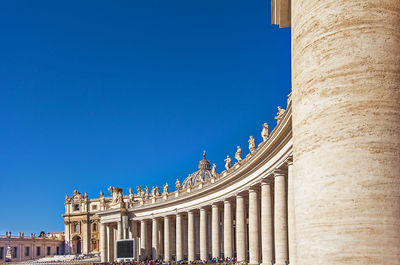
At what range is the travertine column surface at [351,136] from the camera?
1043 cm

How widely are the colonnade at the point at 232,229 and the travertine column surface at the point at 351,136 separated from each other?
14751 mm

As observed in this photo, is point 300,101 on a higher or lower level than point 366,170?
higher

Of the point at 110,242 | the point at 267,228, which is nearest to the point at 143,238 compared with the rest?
the point at 110,242

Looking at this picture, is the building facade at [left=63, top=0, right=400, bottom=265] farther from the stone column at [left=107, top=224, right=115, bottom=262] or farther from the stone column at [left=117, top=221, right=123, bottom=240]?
the stone column at [left=107, top=224, right=115, bottom=262]

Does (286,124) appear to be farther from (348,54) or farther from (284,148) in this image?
(348,54)

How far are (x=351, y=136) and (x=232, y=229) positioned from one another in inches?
2102

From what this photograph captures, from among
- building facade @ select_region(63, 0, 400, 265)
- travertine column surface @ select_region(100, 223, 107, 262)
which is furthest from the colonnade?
building facade @ select_region(63, 0, 400, 265)

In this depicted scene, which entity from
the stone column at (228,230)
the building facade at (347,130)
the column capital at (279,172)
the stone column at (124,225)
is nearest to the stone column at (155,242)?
the stone column at (124,225)

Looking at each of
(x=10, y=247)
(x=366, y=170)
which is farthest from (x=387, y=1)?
(x=10, y=247)

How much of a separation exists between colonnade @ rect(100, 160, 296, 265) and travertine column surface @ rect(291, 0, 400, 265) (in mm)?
14751

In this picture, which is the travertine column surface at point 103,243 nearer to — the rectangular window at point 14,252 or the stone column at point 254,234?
the stone column at point 254,234

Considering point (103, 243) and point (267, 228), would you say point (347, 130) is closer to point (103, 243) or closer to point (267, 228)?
point (267, 228)

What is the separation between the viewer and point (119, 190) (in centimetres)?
10494

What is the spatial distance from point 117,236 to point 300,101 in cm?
9282
